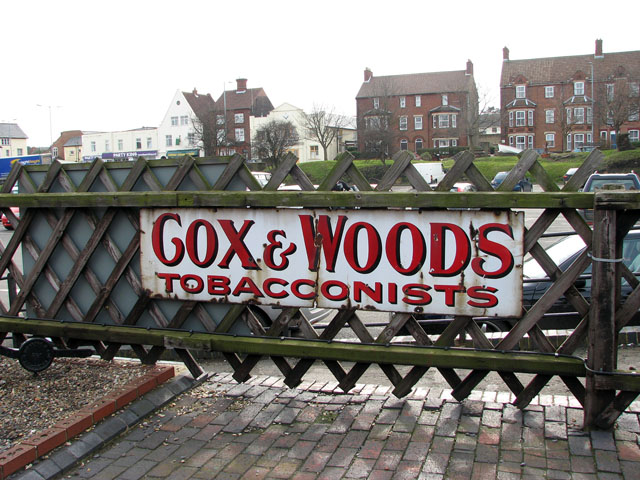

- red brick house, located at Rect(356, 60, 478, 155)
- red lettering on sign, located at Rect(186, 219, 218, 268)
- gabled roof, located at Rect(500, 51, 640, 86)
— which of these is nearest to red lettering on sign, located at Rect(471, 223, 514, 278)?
red lettering on sign, located at Rect(186, 219, 218, 268)

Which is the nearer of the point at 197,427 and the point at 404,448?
the point at 404,448

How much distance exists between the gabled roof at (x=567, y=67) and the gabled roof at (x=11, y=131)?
9109 cm

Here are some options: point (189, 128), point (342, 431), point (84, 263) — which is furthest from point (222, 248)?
point (189, 128)

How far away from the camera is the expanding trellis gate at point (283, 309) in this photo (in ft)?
13.9

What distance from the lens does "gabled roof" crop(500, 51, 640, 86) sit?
7288 centimetres

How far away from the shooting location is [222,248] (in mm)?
5168

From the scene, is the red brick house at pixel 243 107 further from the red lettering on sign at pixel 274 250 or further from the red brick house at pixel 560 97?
the red lettering on sign at pixel 274 250

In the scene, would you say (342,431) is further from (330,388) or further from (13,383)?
(13,383)

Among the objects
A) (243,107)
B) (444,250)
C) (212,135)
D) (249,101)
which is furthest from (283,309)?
(249,101)

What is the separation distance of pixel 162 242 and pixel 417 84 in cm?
8261

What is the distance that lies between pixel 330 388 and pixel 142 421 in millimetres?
1664

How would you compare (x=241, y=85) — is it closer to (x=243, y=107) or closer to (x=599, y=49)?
(x=243, y=107)

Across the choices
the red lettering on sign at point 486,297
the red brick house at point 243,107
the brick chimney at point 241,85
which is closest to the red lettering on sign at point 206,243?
the red lettering on sign at point 486,297

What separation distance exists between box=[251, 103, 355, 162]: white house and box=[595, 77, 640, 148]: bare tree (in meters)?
33.3
